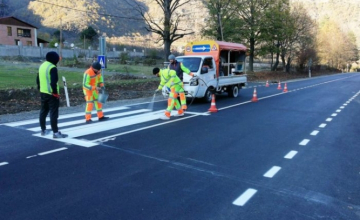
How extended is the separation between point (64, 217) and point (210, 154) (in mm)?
3425

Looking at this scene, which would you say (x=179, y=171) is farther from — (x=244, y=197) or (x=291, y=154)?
(x=291, y=154)

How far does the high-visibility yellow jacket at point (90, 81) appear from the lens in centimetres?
959

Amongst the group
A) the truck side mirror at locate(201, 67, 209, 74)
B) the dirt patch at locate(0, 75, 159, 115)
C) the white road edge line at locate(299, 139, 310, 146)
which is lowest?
the white road edge line at locate(299, 139, 310, 146)

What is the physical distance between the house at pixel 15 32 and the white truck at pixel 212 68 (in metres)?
57.2

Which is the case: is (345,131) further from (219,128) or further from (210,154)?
(210,154)

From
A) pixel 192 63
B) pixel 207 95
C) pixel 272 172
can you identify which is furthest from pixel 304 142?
pixel 192 63

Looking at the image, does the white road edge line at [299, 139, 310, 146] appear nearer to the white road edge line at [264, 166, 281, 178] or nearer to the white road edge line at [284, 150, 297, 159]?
the white road edge line at [284, 150, 297, 159]

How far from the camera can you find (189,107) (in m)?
13.3

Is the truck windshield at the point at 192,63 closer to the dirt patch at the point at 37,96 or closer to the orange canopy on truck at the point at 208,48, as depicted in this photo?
the orange canopy on truck at the point at 208,48

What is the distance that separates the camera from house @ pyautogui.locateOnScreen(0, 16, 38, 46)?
204ft

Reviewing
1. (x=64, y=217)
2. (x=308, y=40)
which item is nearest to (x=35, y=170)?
(x=64, y=217)

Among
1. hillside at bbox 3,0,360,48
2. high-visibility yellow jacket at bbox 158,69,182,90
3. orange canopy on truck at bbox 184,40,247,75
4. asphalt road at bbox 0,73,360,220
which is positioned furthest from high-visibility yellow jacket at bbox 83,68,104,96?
hillside at bbox 3,0,360,48

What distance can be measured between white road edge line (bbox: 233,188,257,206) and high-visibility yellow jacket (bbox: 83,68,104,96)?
20.9ft

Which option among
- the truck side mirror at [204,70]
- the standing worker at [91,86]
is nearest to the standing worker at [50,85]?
the standing worker at [91,86]
